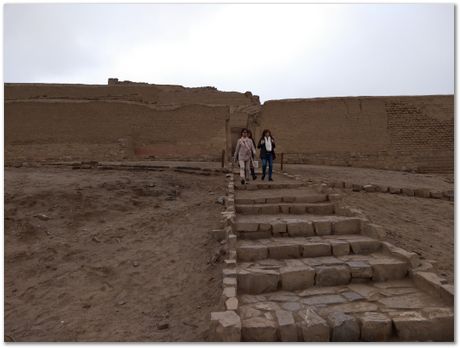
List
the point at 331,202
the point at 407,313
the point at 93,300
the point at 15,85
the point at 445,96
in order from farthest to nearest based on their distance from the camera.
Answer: the point at 15,85 → the point at 445,96 → the point at 331,202 → the point at 93,300 → the point at 407,313

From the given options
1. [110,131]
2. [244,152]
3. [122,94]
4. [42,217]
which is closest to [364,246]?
[244,152]

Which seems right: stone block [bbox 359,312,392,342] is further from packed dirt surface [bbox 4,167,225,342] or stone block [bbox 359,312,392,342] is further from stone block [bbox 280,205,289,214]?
stone block [bbox 280,205,289,214]

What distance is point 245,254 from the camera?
16.6 feet

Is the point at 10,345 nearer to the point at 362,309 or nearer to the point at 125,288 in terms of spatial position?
the point at 125,288

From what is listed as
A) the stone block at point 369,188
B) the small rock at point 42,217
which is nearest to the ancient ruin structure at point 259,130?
the stone block at point 369,188

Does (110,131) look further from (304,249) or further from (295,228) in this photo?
(304,249)

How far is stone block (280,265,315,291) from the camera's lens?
4383 mm

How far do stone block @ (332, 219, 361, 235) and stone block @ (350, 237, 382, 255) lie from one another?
1.88 ft

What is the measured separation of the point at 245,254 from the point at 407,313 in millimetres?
2031

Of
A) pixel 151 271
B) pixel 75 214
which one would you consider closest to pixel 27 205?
pixel 75 214

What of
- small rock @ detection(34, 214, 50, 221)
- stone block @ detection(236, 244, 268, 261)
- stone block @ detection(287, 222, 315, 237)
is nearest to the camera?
stone block @ detection(236, 244, 268, 261)

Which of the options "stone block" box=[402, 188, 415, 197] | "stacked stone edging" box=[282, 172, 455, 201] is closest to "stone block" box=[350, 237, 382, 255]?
"stacked stone edging" box=[282, 172, 455, 201]

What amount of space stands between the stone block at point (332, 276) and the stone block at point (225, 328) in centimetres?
138

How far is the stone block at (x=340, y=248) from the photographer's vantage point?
5.11 meters
